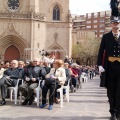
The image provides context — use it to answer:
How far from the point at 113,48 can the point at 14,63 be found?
208 inches

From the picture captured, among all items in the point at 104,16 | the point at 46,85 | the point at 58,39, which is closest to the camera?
the point at 46,85

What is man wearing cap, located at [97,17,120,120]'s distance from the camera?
7.71 meters

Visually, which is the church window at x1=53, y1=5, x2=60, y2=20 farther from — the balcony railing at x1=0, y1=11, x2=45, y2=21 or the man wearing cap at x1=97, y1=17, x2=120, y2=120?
the man wearing cap at x1=97, y1=17, x2=120, y2=120

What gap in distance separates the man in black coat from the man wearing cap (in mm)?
4052

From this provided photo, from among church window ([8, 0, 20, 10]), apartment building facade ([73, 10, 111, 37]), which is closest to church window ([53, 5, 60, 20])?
church window ([8, 0, 20, 10])

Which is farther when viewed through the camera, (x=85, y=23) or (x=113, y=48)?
(x=85, y=23)

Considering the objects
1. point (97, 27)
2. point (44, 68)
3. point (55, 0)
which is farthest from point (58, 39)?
point (97, 27)

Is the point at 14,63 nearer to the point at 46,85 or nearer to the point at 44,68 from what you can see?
the point at 44,68

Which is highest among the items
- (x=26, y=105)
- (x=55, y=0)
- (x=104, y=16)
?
(x=104, y=16)

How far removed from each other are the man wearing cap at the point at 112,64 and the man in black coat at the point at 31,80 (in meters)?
4.05

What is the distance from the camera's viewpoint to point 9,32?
4647cm

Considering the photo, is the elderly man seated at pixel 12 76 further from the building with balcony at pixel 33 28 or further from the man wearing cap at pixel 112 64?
the building with balcony at pixel 33 28

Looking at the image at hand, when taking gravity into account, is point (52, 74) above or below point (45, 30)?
below

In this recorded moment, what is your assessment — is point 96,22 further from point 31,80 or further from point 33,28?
point 31,80
